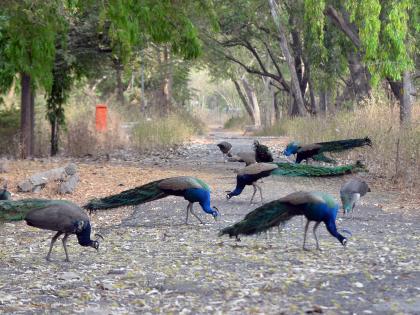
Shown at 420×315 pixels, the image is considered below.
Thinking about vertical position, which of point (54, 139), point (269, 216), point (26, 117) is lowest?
point (269, 216)

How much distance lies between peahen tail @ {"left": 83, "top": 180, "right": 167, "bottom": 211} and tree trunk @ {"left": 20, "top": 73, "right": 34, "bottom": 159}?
34.8 feet

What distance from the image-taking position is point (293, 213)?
8.02 m

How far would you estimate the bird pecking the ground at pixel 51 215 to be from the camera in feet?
24.6

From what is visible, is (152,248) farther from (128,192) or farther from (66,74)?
(66,74)

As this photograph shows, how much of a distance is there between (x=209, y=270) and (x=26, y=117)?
13.4 meters

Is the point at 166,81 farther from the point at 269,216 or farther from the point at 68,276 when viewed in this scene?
the point at 68,276

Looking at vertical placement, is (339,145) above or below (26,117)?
below

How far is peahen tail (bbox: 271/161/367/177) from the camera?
38.0ft

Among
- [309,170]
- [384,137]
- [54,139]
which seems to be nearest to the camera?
[309,170]

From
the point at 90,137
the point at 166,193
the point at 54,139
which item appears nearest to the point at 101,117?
the point at 90,137

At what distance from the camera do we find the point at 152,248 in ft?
28.6

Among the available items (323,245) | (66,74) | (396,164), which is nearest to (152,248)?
(323,245)

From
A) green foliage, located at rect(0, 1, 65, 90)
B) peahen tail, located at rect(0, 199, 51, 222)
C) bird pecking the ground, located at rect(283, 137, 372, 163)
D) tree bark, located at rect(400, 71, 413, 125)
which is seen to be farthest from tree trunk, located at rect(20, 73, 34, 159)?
peahen tail, located at rect(0, 199, 51, 222)

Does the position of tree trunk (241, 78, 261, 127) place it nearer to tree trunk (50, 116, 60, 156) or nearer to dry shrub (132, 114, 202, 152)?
dry shrub (132, 114, 202, 152)
